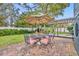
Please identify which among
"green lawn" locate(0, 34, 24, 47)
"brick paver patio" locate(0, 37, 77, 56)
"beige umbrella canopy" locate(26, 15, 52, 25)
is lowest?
"brick paver patio" locate(0, 37, 77, 56)

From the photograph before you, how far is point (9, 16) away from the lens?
143 centimetres

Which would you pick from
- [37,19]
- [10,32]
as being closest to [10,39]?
[10,32]

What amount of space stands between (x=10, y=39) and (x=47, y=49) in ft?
0.93

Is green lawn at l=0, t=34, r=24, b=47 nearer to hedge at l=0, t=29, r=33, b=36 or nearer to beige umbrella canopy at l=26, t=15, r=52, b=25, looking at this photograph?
hedge at l=0, t=29, r=33, b=36

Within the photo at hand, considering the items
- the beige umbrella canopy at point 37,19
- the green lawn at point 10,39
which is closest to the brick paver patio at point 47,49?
the green lawn at point 10,39

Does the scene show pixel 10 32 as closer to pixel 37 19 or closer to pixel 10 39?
pixel 10 39

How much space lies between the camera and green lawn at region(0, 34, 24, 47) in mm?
1411

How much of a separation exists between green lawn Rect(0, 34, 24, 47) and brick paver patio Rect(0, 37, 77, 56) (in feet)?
0.10

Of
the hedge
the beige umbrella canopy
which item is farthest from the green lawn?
the beige umbrella canopy

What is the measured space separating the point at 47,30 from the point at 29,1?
0.83ft

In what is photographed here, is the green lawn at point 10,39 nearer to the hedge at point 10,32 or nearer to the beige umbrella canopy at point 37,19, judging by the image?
the hedge at point 10,32

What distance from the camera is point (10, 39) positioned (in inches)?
55.7

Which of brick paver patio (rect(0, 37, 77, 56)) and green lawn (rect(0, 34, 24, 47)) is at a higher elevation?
green lawn (rect(0, 34, 24, 47))

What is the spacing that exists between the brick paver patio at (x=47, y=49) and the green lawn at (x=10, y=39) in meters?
0.03
